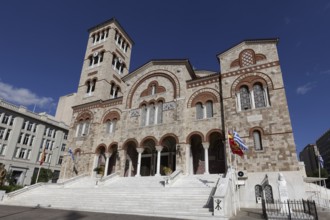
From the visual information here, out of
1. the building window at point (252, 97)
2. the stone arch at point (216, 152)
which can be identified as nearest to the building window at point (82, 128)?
the stone arch at point (216, 152)

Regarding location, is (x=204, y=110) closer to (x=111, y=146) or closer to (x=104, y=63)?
(x=111, y=146)

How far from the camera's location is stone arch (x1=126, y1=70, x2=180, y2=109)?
23.2m

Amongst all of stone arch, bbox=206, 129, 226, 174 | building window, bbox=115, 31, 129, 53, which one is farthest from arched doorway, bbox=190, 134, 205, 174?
building window, bbox=115, 31, 129, 53

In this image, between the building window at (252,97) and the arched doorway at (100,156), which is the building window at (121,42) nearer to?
the arched doorway at (100,156)

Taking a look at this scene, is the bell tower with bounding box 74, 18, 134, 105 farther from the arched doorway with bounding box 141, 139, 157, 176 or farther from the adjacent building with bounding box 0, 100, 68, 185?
the adjacent building with bounding box 0, 100, 68, 185

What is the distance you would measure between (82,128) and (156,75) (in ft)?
40.0

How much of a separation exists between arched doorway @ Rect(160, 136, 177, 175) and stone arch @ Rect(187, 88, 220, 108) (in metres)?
4.25

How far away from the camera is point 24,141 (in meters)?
41.4

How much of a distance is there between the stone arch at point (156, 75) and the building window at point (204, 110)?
105 inches

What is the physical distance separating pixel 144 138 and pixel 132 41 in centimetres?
2262

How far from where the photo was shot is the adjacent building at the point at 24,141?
3816 cm

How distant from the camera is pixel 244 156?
1717 centimetres

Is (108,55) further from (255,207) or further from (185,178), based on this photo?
(255,207)

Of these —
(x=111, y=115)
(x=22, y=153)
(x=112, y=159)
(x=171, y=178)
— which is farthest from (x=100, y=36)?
(x=171, y=178)
